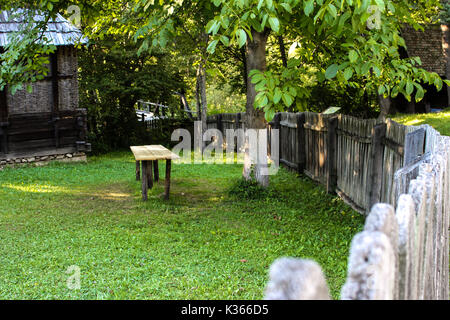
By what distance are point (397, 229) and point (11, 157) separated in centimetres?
1444

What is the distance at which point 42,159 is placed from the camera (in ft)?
49.1

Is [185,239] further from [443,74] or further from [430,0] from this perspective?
[443,74]

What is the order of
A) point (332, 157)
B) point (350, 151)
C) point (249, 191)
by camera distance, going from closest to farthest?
point (350, 151) → point (332, 157) → point (249, 191)

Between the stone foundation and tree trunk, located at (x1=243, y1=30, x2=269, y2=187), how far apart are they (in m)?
7.23

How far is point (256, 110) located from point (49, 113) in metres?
7.97

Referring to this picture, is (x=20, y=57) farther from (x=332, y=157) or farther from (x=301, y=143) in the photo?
(x=301, y=143)

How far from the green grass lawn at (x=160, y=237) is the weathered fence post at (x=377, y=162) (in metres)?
0.58

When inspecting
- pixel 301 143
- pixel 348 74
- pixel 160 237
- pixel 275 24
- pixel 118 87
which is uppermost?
pixel 118 87

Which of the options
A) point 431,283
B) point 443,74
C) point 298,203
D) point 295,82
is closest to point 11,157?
point 298,203

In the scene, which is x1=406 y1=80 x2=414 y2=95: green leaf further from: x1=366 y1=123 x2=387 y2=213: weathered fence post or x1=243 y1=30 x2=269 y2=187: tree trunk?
x1=243 y1=30 x2=269 y2=187: tree trunk

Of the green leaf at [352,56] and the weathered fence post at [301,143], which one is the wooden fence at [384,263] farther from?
the weathered fence post at [301,143]

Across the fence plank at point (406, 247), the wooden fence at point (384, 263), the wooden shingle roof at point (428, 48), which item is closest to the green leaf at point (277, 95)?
the wooden fence at point (384, 263)

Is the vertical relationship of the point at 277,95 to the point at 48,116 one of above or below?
above

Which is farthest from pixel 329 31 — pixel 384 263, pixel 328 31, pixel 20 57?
pixel 384 263
